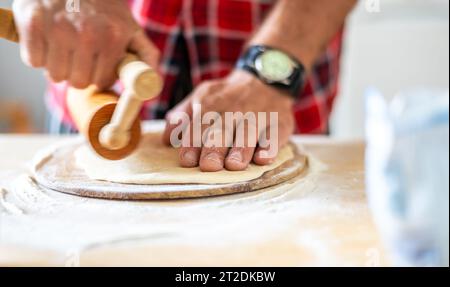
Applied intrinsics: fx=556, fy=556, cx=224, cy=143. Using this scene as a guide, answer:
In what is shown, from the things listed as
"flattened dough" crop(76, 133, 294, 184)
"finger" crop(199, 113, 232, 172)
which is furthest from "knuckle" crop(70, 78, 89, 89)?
"finger" crop(199, 113, 232, 172)

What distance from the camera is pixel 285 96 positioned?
97 centimetres

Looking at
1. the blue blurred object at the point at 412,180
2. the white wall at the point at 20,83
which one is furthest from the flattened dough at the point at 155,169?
the white wall at the point at 20,83

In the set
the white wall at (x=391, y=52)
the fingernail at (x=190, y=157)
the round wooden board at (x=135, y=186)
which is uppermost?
the white wall at (x=391, y=52)

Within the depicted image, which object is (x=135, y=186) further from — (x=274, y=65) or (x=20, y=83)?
(x=20, y=83)

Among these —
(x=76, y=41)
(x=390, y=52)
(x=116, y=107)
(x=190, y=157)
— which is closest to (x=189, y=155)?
(x=190, y=157)

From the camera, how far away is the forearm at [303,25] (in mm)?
1046

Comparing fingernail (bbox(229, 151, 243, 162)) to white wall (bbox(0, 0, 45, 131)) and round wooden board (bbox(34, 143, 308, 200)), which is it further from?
white wall (bbox(0, 0, 45, 131))

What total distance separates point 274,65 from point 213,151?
0.92 ft

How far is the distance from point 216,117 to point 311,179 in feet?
0.60

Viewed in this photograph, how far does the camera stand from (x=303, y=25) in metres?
1.08

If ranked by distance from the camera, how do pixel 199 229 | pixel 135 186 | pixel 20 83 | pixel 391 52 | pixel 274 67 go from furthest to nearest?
pixel 20 83, pixel 391 52, pixel 274 67, pixel 135 186, pixel 199 229

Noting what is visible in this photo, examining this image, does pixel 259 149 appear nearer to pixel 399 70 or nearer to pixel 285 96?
pixel 285 96

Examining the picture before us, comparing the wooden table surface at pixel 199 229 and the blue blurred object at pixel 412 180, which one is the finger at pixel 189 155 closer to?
the wooden table surface at pixel 199 229

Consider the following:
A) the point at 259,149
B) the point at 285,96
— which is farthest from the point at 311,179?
the point at 285,96
